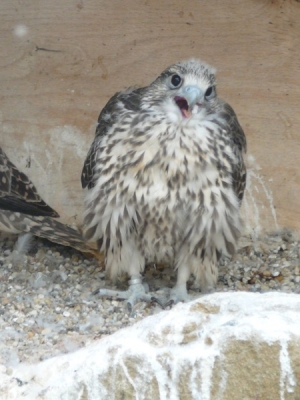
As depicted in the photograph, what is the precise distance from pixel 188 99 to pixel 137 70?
1.06 m

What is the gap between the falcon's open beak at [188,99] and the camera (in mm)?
3529

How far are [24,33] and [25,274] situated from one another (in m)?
1.37

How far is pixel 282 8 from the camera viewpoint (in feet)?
13.9

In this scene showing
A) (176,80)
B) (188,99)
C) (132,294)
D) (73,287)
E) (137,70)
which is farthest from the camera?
(137,70)

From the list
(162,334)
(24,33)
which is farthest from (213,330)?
(24,33)

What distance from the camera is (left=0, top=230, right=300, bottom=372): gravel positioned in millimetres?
3445

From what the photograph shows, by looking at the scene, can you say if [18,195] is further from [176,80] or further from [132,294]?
[176,80]

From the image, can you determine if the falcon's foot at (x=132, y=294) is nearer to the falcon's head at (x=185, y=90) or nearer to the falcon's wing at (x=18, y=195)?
the falcon's wing at (x=18, y=195)

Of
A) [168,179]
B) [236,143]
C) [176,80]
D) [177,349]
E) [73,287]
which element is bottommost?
[73,287]

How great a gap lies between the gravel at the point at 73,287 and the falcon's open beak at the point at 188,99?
971mm

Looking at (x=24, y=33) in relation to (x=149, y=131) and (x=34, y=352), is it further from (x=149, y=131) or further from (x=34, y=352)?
(x=34, y=352)

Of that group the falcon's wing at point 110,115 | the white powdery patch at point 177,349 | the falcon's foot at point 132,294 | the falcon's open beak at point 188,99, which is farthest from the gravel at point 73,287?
the falcon's open beak at point 188,99

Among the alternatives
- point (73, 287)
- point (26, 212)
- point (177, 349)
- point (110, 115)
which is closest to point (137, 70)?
point (110, 115)

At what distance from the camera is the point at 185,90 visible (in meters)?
3.56
